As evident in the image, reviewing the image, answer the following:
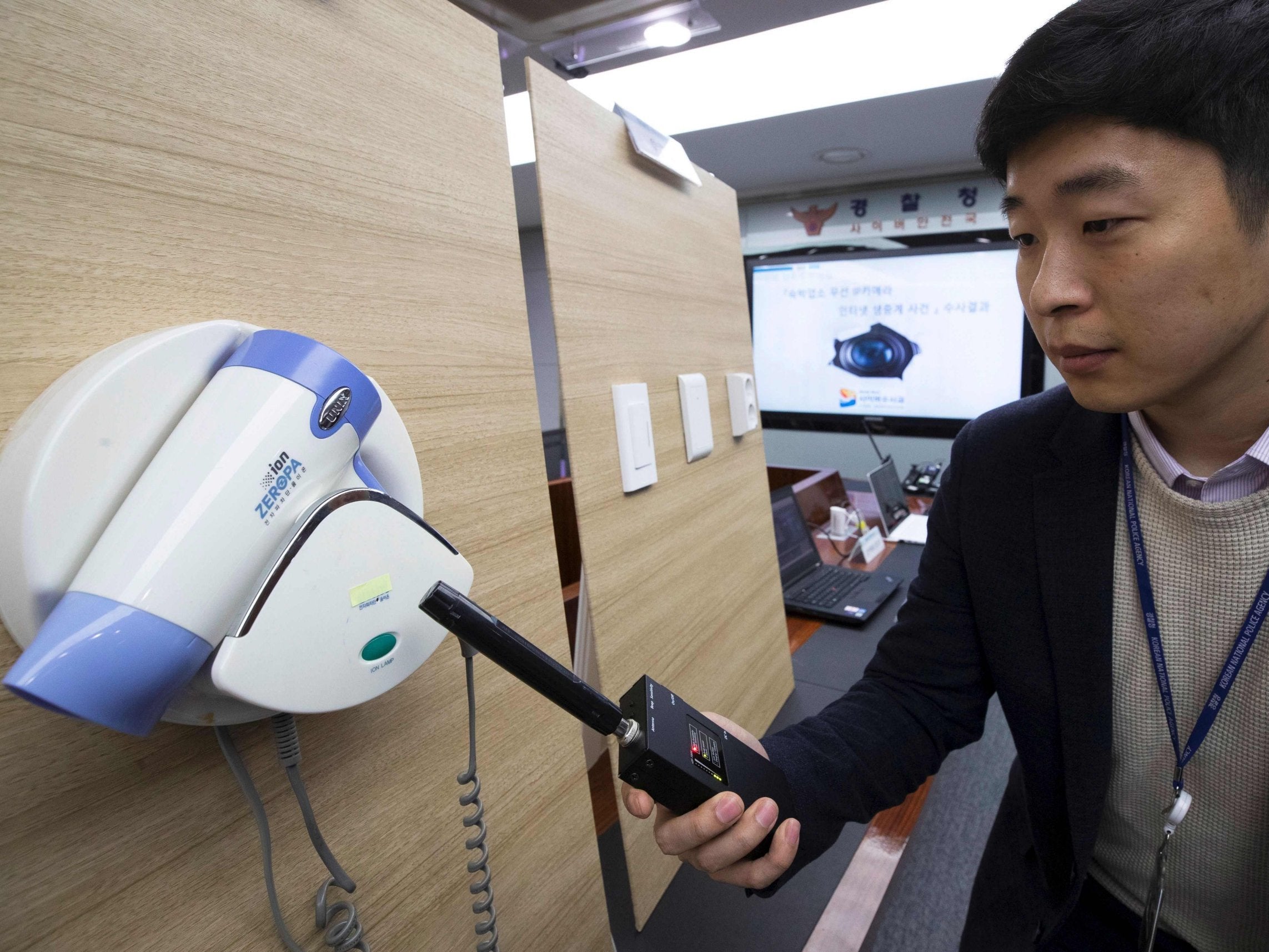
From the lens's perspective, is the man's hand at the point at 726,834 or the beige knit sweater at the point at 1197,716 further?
the beige knit sweater at the point at 1197,716

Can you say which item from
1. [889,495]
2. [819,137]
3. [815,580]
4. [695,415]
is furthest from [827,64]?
[695,415]

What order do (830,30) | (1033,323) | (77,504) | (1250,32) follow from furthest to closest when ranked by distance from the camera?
(830,30)
(1033,323)
(1250,32)
(77,504)

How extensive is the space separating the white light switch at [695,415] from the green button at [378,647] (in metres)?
0.55

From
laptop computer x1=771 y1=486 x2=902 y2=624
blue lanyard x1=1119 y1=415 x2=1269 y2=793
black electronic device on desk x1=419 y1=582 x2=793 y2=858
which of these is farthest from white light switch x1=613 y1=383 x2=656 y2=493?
laptop computer x1=771 y1=486 x2=902 y2=624

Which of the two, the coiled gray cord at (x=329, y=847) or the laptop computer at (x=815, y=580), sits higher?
the coiled gray cord at (x=329, y=847)

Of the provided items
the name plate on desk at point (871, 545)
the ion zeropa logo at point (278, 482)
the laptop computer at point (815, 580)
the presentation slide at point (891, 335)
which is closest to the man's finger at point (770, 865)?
the ion zeropa logo at point (278, 482)

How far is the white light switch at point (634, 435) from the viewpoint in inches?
28.0

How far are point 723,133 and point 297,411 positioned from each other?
2.66 metres

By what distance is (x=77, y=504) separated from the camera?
0.27m

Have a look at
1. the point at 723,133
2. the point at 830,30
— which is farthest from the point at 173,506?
the point at 723,133

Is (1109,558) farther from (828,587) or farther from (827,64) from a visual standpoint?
(827,64)

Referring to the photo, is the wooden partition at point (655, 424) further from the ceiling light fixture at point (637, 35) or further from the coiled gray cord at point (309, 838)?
the ceiling light fixture at point (637, 35)

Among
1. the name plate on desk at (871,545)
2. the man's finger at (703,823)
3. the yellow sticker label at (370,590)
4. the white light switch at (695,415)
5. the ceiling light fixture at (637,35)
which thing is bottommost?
the name plate on desk at (871,545)

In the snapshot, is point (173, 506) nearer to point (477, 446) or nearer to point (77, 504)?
point (77, 504)
